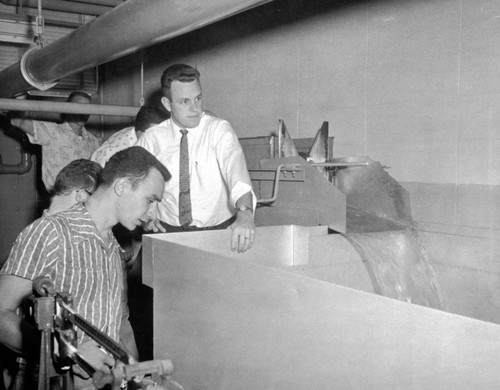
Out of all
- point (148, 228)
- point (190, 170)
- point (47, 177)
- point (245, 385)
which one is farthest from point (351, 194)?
point (47, 177)

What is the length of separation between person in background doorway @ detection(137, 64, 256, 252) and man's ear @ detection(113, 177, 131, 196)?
864 millimetres

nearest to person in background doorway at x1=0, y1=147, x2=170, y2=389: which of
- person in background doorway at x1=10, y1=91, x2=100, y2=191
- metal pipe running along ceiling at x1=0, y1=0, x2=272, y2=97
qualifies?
metal pipe running along ceiling at x1=0, y1=0, x2=272, y2=97

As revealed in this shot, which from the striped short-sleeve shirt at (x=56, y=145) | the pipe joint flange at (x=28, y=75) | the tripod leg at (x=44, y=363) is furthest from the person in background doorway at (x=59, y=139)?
the tripod leg at (x=44, y=363)

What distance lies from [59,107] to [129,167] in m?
2.17

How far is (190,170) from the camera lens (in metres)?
2.74

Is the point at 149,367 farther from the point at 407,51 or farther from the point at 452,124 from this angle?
the point at 407,51

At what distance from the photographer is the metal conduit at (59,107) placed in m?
3.40

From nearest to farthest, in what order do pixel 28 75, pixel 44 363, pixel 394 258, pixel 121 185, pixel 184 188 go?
1. pixel 44 363
2. pixel 121 185
3. pixel 394 258
4. pixel 184 188
5. pixel 28 75

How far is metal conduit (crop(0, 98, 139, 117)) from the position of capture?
3.40 metres

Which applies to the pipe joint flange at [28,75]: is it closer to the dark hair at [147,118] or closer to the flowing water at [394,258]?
the dark hair at [147,118]

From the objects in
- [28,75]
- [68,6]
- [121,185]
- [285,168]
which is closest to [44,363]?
[121,185]

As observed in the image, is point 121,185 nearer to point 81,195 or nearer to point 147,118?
point 81,195

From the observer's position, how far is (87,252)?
1.59m

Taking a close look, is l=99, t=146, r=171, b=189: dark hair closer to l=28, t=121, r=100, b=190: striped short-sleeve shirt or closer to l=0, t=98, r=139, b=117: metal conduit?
l=0, t=98, r=139, b=117: metal conduit
